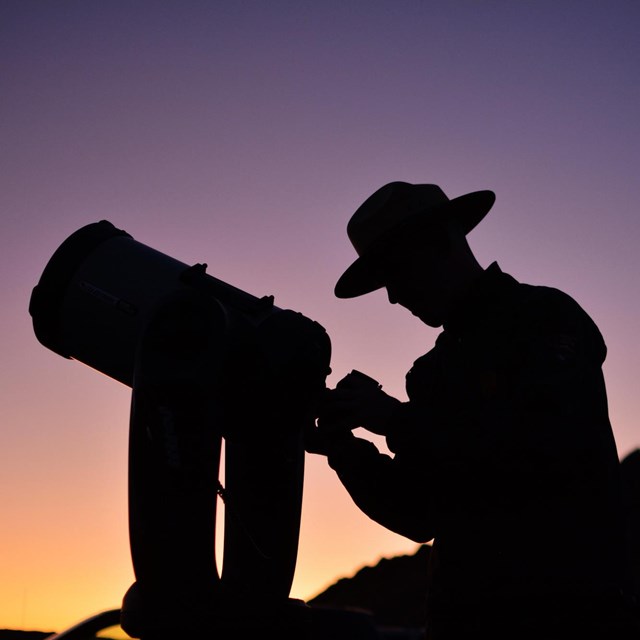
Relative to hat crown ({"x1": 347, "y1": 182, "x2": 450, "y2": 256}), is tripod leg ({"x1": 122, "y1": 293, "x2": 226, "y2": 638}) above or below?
below

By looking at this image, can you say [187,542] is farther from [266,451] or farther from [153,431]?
[266,451]

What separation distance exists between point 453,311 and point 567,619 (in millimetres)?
1217

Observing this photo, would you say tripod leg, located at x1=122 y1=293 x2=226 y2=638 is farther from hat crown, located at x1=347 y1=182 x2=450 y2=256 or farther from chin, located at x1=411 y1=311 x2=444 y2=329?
hat crown, located at x1=347 y1=182 x2=450 y2=256

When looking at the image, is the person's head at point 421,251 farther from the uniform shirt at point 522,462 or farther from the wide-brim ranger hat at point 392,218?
the uniform shirt at point 522,462

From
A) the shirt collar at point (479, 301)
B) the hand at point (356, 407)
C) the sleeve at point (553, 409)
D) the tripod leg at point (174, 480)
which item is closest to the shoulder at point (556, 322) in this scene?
the sleeve at point (553, 409)

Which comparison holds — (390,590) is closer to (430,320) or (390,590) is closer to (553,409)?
(430,320)

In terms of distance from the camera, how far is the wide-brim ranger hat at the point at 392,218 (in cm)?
388

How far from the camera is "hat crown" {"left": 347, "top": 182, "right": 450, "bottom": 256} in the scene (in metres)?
4.05

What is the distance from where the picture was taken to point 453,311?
366 centimetres

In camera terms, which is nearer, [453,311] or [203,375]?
[203,375]

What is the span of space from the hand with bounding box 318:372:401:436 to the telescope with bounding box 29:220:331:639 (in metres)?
0.09

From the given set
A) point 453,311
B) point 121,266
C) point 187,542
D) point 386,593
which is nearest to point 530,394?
point 453,311

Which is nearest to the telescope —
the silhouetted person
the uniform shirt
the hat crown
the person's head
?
the silhouetted person

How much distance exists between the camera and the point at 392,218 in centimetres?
407
